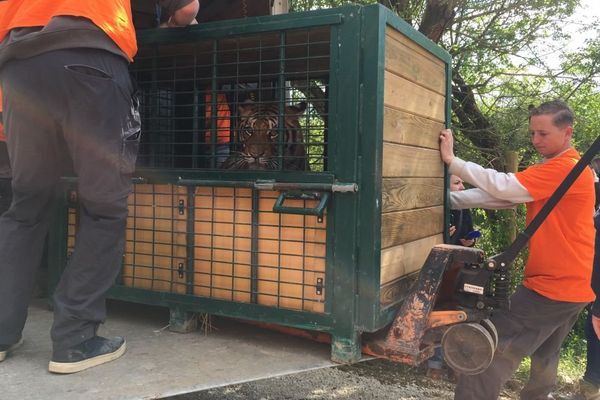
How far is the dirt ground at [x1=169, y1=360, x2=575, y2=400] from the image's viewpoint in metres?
2.48

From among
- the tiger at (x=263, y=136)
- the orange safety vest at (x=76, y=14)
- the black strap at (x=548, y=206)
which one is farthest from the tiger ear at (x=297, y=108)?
the black strap at (x=548, y=206)

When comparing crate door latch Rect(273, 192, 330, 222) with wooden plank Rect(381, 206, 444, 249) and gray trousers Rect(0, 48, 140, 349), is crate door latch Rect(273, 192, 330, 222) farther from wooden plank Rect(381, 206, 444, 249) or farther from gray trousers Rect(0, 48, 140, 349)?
gray trousers Rect(0, 48, 140, 349)

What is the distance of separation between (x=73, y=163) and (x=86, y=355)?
83 cm

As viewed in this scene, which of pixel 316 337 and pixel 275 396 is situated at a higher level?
pixel 316 337

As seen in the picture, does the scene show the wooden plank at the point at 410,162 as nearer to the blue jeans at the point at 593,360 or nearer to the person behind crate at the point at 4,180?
the blue jeans at the point at 593,360

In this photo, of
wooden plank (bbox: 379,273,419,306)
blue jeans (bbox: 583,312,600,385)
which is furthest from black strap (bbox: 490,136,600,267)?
blue jeans (bbox: 583,312,600,385)

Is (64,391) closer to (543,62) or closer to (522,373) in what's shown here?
(522,373)

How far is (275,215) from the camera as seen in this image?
2625 millimetres

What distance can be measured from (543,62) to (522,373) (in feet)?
20.4

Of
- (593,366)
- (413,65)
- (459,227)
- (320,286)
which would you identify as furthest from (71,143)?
(593,366)

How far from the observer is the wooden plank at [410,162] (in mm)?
2509

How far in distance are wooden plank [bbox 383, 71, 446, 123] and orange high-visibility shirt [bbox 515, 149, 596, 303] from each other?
0.70 m

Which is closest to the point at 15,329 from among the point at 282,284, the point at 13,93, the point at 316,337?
the point at 13,93

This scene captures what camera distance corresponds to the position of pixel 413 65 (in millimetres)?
2801
